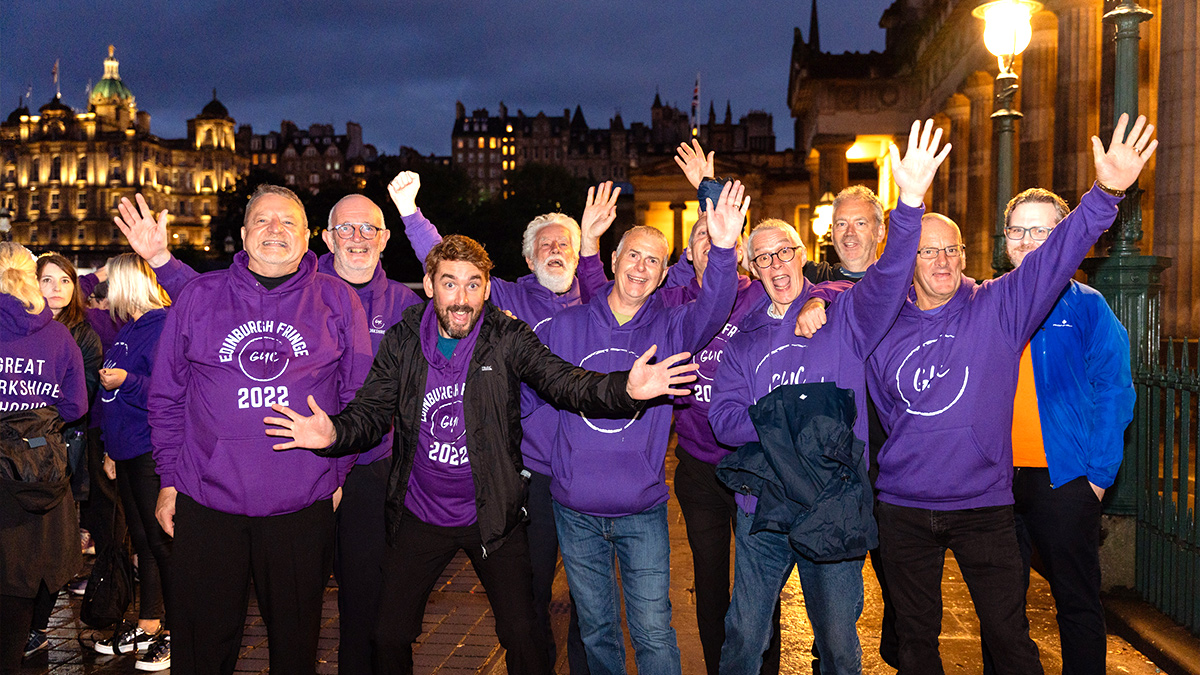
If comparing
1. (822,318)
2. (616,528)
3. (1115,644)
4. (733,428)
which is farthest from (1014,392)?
(1115,644)

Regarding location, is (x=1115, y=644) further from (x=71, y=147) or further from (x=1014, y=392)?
(x=71, y=147)

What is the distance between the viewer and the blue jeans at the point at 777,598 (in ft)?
12.7

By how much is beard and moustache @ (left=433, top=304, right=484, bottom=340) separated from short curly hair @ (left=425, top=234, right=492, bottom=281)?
0.16 metres

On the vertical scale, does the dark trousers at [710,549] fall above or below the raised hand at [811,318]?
below

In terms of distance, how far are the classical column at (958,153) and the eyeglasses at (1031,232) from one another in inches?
775

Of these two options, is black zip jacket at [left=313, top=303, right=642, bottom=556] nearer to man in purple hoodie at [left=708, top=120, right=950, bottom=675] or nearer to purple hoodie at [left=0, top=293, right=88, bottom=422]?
man in purple hoodie at [left=708, top=120, right=950, bottom=675]

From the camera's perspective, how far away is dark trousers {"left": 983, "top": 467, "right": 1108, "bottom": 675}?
13.5 ft

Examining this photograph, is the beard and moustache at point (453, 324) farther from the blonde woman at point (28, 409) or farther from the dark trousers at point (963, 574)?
the blonde woman at point (28, 409)

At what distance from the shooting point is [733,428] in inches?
162

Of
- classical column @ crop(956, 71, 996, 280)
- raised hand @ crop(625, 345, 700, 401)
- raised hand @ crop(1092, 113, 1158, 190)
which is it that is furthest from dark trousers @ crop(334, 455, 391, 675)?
classical column @ crop(956, 71, 996, 280)

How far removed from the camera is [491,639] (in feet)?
18.6

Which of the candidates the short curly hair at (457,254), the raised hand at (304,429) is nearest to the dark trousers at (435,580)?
the raised hand at (304,429)

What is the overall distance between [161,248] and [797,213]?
57.5m

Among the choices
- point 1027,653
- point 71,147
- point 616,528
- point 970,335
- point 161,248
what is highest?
point 71,147
